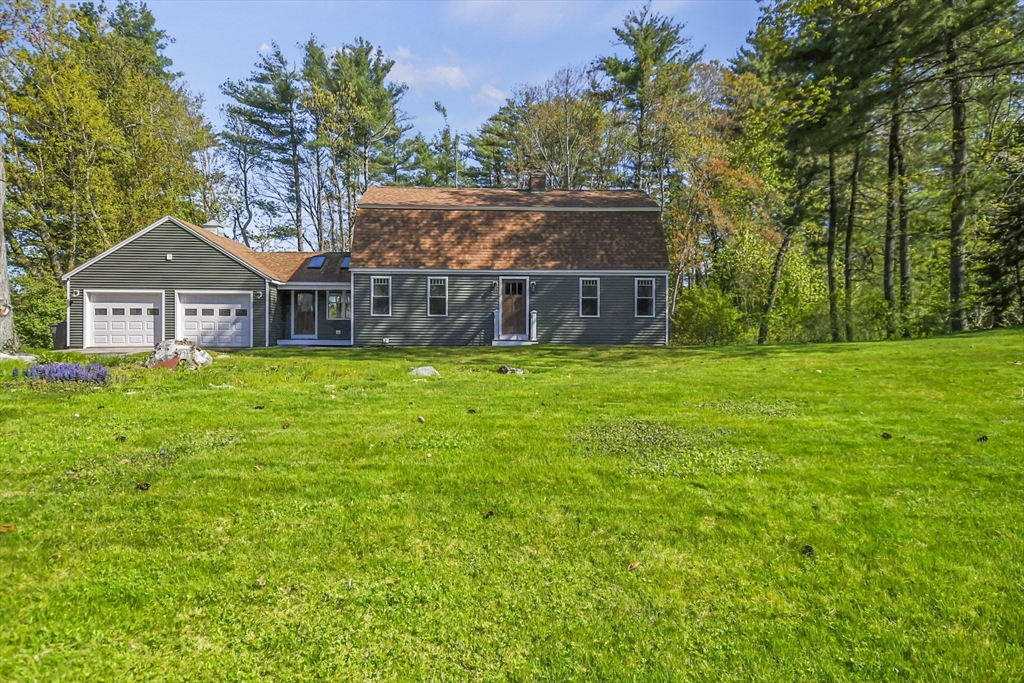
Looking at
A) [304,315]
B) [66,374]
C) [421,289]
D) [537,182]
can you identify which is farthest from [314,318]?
[66,374]

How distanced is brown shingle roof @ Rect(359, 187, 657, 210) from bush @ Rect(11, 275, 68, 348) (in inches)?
503

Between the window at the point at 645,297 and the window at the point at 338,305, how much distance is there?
499 inches

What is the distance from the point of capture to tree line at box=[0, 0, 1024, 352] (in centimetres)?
1295

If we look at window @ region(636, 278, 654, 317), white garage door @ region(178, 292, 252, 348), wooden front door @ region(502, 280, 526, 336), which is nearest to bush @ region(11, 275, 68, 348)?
white garage door @ region(178, 292, 252, 348)

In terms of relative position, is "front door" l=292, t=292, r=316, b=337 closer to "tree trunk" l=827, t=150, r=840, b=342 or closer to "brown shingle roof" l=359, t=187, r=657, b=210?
"brown shingle roof" l=359, t=187, r=657, b=210

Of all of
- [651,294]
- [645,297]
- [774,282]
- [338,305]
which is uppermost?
[774,282]

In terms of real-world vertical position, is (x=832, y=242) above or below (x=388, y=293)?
above

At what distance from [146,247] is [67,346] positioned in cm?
495

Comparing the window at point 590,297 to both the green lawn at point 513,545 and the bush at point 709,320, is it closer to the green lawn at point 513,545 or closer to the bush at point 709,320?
the bush at point 709,320

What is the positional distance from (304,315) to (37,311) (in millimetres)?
9770

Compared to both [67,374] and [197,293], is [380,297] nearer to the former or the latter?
[197,293]

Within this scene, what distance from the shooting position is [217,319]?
68.9 ft

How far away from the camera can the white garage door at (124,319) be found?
801 inches

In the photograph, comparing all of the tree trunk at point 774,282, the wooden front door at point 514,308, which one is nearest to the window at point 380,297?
the wooden front door at point 514,308
